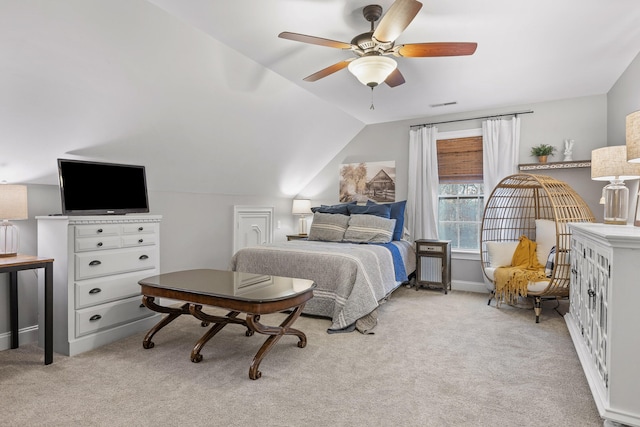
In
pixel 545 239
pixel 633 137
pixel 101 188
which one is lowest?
pixel 545 239

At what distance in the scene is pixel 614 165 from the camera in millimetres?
2846

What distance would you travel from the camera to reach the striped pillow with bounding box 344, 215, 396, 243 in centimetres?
444

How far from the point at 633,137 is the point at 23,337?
14.9 ft

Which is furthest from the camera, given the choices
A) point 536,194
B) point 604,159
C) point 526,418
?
point 536,194

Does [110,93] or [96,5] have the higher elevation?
[96,5]

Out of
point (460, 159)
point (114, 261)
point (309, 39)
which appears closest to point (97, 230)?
point (114, 261)

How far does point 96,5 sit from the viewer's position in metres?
2.24

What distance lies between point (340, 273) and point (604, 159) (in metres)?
2.43

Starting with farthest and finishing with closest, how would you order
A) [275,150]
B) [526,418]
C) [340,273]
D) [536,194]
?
[275,150] → [536,194] → [340,273] → [526,418]

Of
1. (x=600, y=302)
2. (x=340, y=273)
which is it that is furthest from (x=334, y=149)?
(x=600, y=302)

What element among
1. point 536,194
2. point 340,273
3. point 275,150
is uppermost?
point 275,150

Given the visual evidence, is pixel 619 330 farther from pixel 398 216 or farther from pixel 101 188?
pixel 101 188

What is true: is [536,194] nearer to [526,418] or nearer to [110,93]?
[526,418]

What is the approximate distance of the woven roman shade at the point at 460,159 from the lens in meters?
4.88
